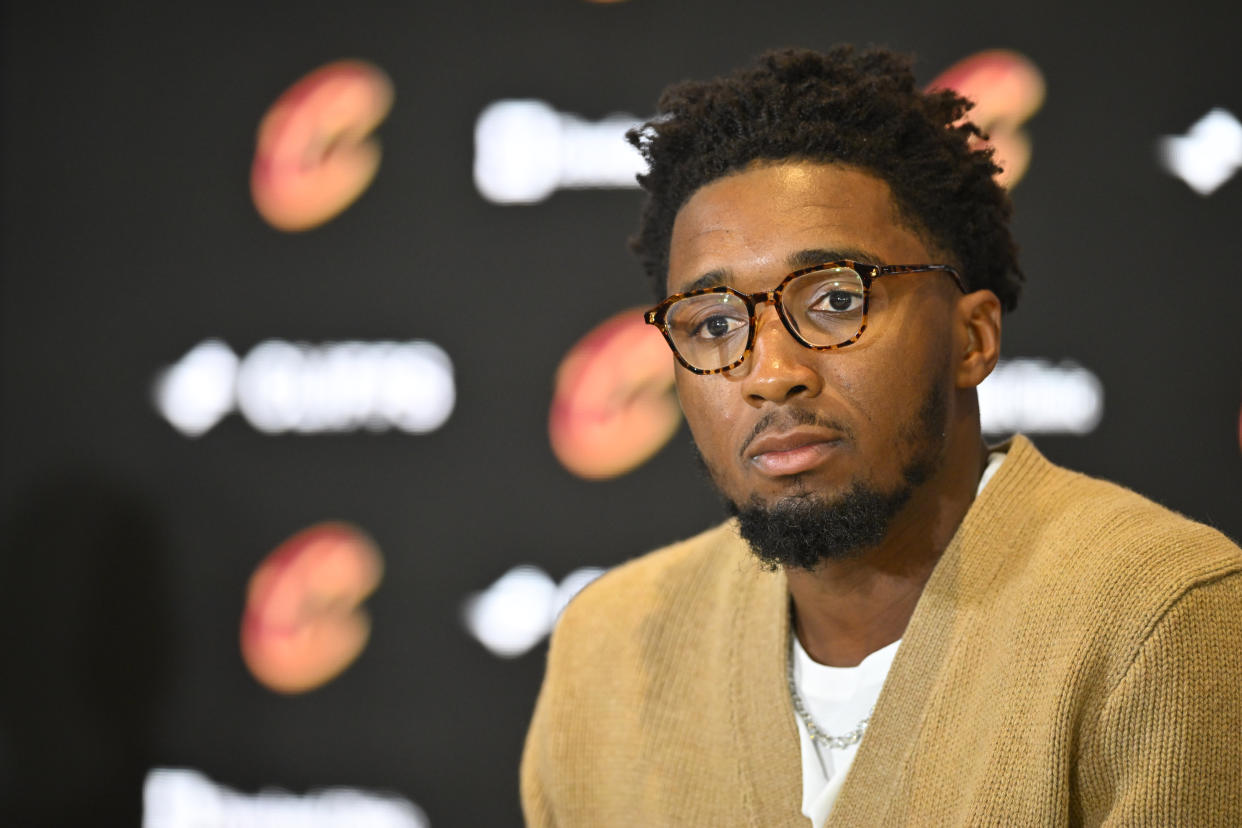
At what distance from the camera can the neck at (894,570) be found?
113 cm

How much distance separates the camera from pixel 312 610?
2258 millimetres

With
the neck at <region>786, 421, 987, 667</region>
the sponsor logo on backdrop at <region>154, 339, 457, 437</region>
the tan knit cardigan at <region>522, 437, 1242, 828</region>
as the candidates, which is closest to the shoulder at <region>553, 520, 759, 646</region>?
the tan knit cardigan at <region>522, 437, 1242, 828</region>

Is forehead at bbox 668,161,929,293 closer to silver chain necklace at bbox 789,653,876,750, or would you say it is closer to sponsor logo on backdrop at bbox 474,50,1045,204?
silver chain necklace at bbox 789,653,876,750

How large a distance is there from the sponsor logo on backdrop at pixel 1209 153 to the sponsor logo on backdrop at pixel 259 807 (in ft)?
6.20

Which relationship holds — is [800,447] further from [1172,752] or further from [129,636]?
[129,636]

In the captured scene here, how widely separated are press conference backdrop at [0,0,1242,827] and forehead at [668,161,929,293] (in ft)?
3.54

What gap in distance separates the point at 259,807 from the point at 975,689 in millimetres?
1698

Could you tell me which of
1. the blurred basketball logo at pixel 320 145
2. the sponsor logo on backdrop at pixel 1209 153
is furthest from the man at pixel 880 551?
the blurred basketball logo at pixel 320 145

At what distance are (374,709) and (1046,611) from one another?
1.57 metres

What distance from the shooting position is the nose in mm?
1025

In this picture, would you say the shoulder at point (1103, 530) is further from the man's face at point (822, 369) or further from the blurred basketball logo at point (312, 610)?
the blurred basketball logo at point (312, 610)

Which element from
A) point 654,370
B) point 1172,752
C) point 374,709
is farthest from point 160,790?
point 1172,752

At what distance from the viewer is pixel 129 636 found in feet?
7.57

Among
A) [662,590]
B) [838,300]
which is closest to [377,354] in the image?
[662,590]
